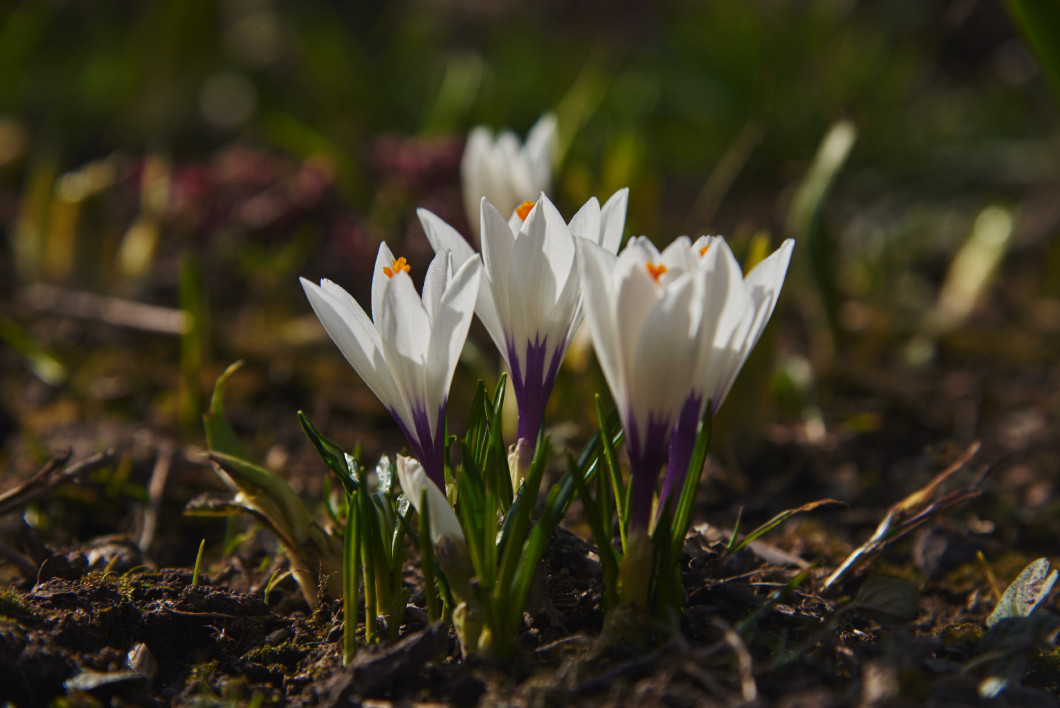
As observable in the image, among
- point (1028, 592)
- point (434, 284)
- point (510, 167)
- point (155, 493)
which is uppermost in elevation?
point (510, 167)

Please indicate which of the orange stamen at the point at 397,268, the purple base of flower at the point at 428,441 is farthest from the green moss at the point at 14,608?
the orange stamen at the point at 397,268

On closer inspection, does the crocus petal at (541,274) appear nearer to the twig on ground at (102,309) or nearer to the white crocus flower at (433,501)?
the white crocus flower at (433,501)

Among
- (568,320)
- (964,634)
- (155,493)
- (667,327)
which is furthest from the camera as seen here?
(155,493)

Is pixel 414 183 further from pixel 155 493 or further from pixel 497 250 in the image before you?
pixel 497 250

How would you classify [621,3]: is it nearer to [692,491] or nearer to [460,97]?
[460,97]

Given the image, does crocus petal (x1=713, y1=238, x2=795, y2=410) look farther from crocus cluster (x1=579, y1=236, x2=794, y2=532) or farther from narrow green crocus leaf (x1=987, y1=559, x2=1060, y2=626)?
narrow green crocus leaf (x1=987, y1=559, x2=1060, y2=626)

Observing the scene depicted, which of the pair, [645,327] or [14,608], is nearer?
[645,327]

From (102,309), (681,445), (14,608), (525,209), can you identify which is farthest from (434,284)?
(102,309)
